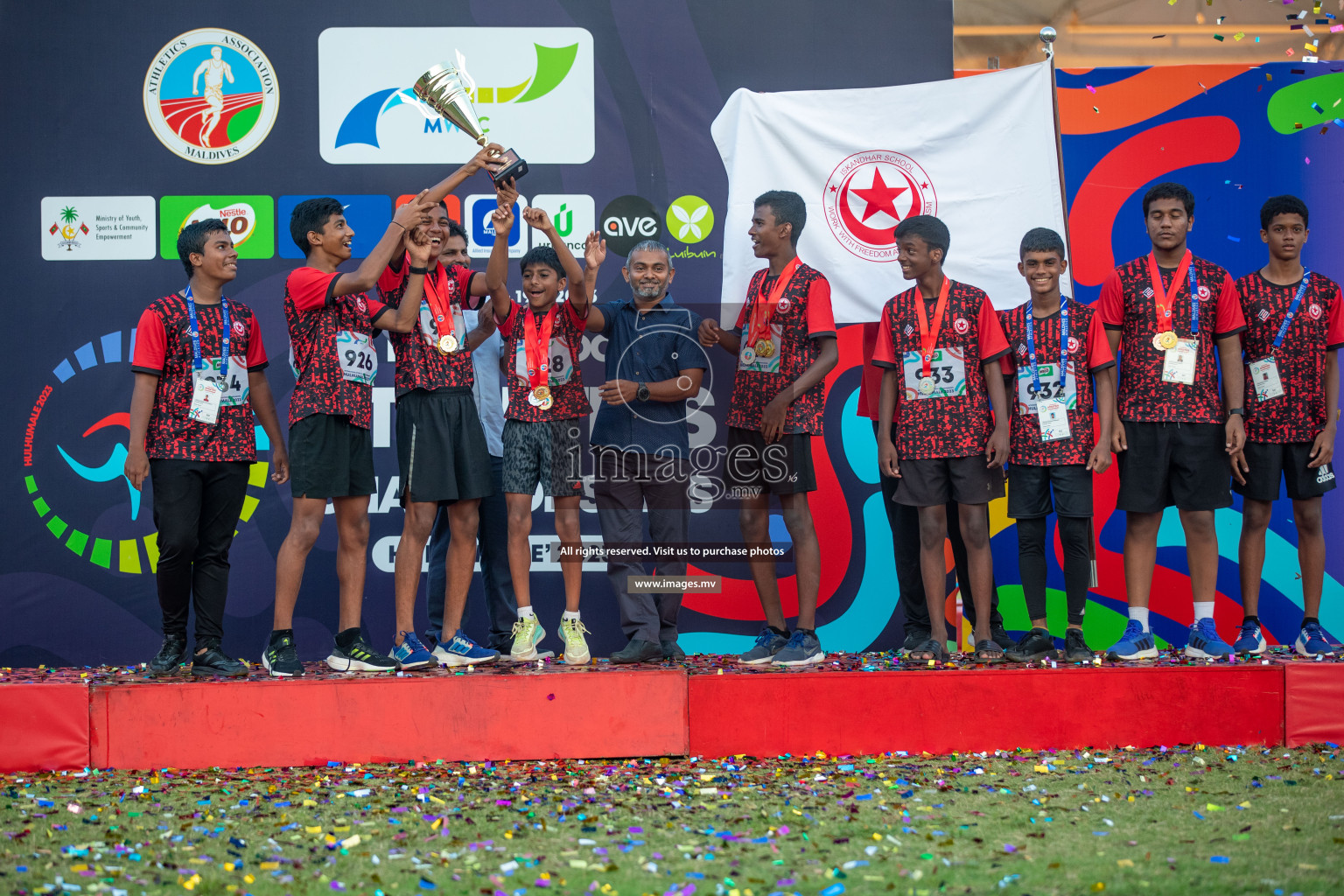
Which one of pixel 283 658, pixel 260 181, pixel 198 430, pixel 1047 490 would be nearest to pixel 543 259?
pixel 198 430

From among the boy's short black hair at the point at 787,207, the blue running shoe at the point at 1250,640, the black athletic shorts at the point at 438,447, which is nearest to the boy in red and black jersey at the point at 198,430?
the black athletic shorts at the point at 438,447

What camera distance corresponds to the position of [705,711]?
3531 millimetres

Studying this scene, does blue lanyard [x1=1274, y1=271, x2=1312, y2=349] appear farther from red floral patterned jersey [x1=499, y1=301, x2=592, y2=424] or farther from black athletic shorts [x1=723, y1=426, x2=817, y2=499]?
red floral patterned jersey [x1=499, y1=301, x2=592, y2=424]

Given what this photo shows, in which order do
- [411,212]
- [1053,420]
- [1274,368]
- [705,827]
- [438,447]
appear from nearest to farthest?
[705,827]
[411,212]
[438,447]
[1053,420]
[1274,368]

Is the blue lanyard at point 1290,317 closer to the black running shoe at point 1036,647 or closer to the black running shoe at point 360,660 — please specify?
the black running shoe at point 1036,647

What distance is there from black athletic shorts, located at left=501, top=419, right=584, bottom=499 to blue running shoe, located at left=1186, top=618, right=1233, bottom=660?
7.76ft

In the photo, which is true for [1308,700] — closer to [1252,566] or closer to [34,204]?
[1252,566]

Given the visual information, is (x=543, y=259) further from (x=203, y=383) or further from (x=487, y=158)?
(x=203, y=383)

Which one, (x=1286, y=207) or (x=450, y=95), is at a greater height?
(x=450, y=95)

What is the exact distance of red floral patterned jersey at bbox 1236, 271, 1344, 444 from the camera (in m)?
4.05

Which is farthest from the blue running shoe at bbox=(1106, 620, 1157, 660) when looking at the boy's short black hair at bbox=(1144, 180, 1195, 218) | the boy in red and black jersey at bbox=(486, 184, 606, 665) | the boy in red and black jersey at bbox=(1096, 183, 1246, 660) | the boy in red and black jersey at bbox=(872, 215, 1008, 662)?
the boy in red and black jersey at bbox=(486, 184, 606, 665)

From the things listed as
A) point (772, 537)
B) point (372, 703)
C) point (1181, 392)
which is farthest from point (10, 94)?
point (1181, 392)

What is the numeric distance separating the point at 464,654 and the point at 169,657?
1.05 m

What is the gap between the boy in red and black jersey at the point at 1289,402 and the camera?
4.05 meters
